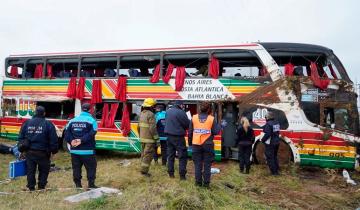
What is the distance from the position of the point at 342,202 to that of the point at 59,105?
10435 mm

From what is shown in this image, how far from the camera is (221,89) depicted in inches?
473

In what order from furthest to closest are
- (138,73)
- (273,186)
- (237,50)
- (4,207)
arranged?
(138,73) < (237,50) < (273,186) < (4,207)

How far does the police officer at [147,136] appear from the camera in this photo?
28.7 feet

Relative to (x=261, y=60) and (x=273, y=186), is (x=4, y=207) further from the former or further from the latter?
(x=261, y=60)

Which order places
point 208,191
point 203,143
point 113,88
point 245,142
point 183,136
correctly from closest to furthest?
point 208,191, point 203,143, point 183,136, point 245,142, point 113,88

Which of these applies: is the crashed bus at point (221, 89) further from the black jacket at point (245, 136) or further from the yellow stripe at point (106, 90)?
the black jacket at point (245, 136)

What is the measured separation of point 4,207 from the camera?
620cm

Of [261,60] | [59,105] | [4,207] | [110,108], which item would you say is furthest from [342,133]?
[59,105]

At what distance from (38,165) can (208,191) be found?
3279 mm

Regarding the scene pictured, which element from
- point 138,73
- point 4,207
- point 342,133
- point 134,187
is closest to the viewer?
point 4,207

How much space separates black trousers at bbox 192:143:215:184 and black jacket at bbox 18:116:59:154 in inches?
105

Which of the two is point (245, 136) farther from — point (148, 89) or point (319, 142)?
point (148, 89)

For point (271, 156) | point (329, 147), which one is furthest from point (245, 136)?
point (329, 147)

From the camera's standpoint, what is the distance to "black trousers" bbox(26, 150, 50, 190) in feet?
25.0
